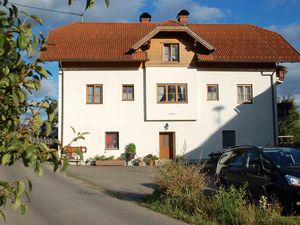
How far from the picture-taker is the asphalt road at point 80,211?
999 centimetres

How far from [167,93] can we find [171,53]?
285 centimetres

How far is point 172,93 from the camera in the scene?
104 feet

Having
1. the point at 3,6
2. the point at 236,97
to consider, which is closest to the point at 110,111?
the point at 236,97

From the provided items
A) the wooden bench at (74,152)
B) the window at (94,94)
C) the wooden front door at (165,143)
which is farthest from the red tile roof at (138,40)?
the wooden bench at (74,152)

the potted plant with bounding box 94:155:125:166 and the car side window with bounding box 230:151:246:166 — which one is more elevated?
the car side window with bounding box 230:151:246:166

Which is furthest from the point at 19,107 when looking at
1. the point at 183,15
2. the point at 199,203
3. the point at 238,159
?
the point at 183,15

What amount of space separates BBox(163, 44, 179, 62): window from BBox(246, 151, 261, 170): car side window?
20.1m

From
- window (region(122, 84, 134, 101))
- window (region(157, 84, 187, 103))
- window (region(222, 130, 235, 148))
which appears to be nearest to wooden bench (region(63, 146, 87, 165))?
window (region(157, 84, 187, 103))

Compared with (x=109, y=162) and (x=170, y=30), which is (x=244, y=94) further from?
(x=109, y=162)

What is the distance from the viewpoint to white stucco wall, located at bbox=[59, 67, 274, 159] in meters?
31.6

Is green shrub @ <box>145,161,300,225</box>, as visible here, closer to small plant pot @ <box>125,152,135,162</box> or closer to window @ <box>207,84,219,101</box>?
small plant pot @ <box>125,152,135,162</box>

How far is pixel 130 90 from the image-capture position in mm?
32000

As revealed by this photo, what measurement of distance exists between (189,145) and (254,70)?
7031mm

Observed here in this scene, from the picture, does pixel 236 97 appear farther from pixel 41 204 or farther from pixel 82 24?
pixel 41 204
